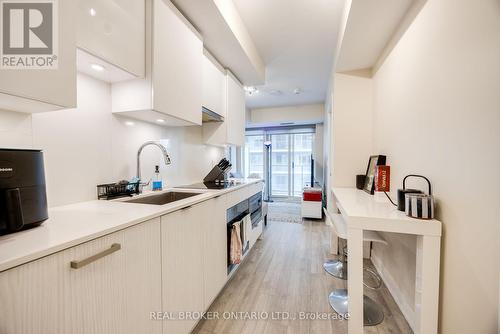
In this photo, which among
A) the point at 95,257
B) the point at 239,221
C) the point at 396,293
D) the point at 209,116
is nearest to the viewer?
the point at 95,257

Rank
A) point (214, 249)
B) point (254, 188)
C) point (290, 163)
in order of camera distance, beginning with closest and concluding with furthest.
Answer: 1. point (214, 249)
2. point (254, 188)
3. point (290, 163)

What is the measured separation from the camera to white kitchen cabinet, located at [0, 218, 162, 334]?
0.55 meters

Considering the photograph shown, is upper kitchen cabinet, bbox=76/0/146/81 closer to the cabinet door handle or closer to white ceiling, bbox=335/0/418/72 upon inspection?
the cabinet door handle

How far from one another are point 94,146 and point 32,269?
95 cm

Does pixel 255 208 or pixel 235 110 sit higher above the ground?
pixel 235 110

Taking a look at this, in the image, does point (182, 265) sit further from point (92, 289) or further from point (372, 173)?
point (372, 173)

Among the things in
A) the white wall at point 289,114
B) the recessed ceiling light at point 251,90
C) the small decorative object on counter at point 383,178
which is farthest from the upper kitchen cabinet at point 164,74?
the white wall at point 289,114

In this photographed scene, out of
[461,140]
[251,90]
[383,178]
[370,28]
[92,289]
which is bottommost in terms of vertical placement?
[92,289]

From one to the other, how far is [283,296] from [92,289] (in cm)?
152

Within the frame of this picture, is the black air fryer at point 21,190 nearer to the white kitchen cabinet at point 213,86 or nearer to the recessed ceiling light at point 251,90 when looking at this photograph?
the white kitchen cabinet at point 213,86

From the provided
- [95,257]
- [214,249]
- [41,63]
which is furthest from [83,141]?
[214,249]

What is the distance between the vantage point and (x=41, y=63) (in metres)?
0.82

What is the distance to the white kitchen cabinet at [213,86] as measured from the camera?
2.03 metres

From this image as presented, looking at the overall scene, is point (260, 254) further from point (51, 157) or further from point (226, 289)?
point (51, 157)
